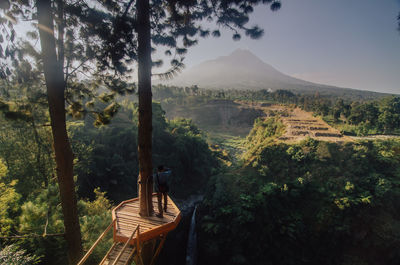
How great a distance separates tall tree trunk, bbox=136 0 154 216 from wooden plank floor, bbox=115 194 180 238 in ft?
0.94

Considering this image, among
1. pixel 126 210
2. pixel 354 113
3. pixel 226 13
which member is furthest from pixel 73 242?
pixel 354 113

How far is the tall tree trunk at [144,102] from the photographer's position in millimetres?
5449

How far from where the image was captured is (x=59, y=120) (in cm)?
530

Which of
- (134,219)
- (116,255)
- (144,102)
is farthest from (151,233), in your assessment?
(144,102)

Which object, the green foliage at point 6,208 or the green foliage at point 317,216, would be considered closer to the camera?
the green foliage at point 6,208

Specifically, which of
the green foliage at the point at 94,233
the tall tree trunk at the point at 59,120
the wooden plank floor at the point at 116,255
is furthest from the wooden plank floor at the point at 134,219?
the green foliage at the point at 94,233

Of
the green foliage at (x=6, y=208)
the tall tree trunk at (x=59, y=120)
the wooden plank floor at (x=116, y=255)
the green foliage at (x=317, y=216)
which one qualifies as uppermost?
the tall tree trunk at (x=59, y=120)

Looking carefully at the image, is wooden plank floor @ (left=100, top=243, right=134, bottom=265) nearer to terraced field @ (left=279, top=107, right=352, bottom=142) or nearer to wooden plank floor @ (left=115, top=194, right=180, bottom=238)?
wooden plank floor @ (left=115, top=194, right=180, bottom=238)

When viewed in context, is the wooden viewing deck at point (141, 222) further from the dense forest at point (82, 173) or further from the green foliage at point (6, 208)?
the green foliage at point (6, 208)

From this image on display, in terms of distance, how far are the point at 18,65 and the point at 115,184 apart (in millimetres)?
22274

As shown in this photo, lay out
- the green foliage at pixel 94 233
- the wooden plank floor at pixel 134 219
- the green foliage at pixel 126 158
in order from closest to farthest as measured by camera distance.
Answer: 1. the wooden plank floor at pixel 134 219
2. the green foliage at pixel 94 233
3. the green foliage at pixel 126 158

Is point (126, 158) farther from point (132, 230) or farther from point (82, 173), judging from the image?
point (132, 230)

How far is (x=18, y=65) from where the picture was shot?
5035mm

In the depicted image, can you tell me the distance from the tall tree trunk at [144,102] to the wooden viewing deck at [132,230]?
447mm
